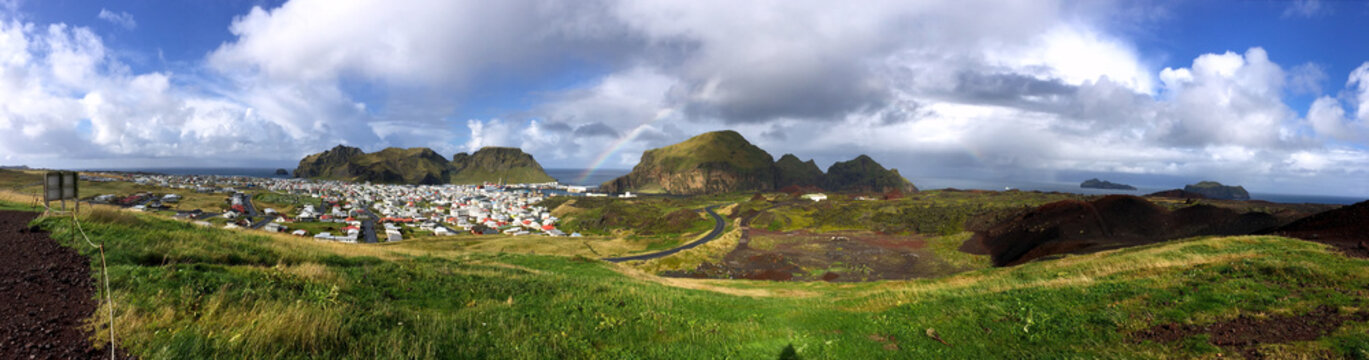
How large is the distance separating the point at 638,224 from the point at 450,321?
112297 millimetres

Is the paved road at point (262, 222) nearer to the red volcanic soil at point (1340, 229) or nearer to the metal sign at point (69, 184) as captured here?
the metal sign at point (69, 184)

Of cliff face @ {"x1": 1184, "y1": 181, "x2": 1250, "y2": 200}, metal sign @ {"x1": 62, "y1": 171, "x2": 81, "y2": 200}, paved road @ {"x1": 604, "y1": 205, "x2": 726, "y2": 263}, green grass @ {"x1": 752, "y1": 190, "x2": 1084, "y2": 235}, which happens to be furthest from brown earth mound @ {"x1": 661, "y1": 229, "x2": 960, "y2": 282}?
cliff face @ {"x1": 1184, "y1": 181, "x2": 1250, "y2": 200}

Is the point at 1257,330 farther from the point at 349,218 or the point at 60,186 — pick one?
the point at 349,218

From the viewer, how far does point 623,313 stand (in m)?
11.5

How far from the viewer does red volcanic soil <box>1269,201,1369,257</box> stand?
53.0ft

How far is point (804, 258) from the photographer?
2245 inches

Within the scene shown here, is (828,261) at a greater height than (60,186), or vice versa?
(60,186)

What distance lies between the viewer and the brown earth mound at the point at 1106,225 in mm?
39250

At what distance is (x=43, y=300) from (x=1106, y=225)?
6594 centimetres

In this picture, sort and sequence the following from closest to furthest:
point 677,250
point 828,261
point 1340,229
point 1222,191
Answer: point 1340,229 < point 828,261 < point 677,250 < point 1222,191

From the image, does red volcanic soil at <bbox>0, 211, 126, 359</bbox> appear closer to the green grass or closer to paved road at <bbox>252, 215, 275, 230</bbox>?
the green grass

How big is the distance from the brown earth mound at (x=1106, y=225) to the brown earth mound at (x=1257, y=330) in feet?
110

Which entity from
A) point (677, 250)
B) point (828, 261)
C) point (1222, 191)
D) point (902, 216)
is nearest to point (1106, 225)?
point (828, 261)

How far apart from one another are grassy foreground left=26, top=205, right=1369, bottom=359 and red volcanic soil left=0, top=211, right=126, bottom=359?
0.36 metres
